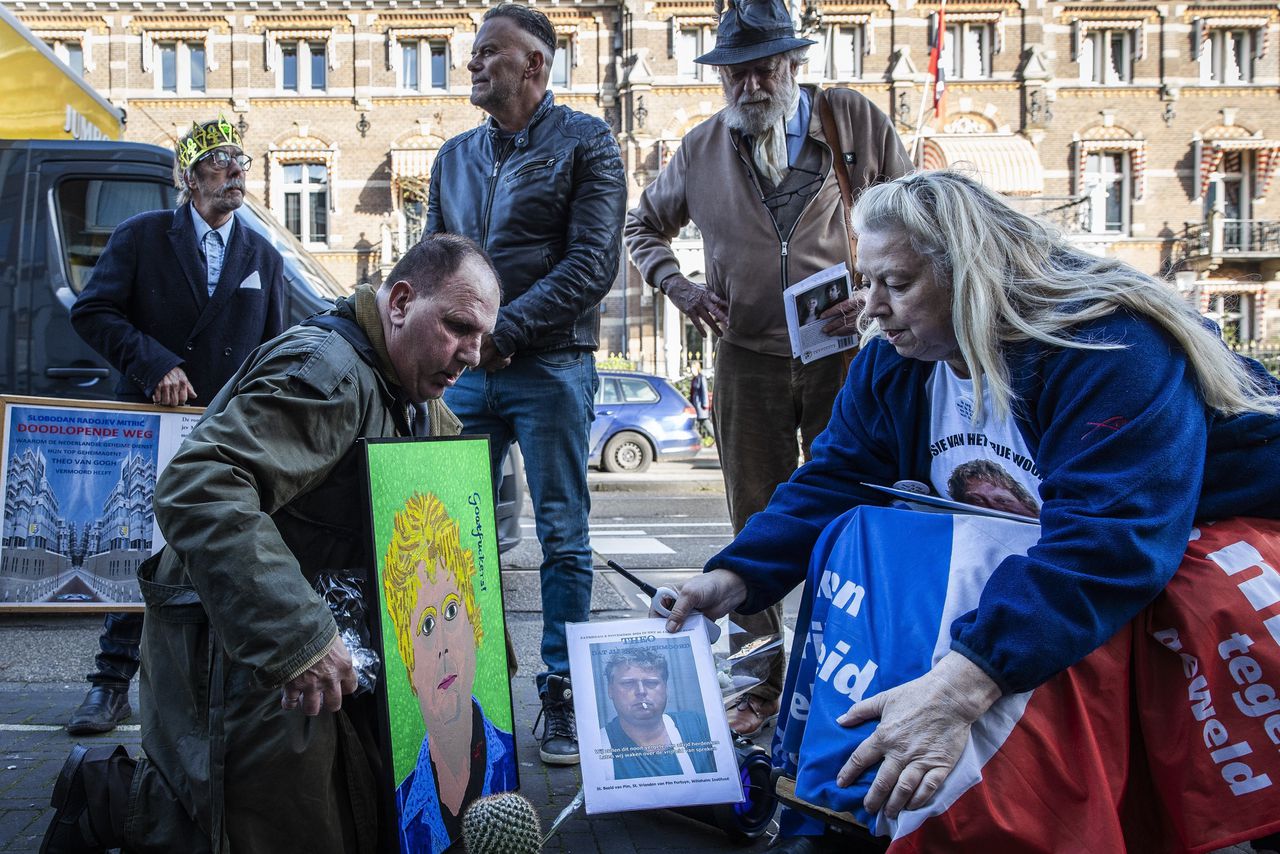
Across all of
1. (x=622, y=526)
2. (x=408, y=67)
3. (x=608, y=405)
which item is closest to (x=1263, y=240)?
(x=608, y=405)

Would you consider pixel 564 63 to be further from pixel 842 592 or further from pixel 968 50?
pixel 842 592

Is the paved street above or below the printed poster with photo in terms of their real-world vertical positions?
below

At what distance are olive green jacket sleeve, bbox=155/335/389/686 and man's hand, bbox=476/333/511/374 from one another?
3.87 ft

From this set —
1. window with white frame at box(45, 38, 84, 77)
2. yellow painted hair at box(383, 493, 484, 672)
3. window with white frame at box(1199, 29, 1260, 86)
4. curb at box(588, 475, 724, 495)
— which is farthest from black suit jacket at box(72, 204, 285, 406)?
window with white frame at box(1199, 29, 1260, 86)

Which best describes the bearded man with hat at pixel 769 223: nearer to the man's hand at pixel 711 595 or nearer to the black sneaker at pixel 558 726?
the black sneaker at pixel 558 726

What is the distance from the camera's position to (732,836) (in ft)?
8.63

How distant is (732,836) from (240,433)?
5.07ft

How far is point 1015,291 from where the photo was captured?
2.17 m

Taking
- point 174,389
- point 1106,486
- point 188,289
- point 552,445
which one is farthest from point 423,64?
point 1106,486

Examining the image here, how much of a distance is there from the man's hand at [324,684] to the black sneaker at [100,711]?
1.82 meters

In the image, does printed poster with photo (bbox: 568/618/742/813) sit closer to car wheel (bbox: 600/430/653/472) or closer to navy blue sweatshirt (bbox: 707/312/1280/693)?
navy blue sweatshirt (bbox: 707/312/1280/693)

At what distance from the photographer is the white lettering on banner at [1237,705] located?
72.7 inches

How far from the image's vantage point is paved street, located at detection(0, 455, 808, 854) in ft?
8.83

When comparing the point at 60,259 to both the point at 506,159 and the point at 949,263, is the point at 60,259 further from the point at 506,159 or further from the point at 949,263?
the point at 949,263
